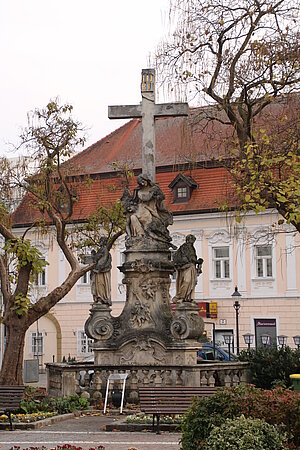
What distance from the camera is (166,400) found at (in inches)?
500

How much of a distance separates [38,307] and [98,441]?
9.45 m

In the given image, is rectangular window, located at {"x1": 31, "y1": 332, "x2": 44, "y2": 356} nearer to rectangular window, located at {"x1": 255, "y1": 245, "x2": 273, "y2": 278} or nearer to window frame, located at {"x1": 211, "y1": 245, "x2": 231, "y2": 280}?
window frame, located at {"x1": 211, "y1": 245, "x2": 231, "y2": 280}

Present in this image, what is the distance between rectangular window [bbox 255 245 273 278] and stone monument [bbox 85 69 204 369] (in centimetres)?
2029

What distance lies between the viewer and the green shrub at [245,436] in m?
7.77

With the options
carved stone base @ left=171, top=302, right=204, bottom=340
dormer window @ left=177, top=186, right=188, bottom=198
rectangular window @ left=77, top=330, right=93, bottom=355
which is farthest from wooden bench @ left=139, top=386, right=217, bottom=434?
rectangular window @ left=77, top=330, right=93, bottom=355

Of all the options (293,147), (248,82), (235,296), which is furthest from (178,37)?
(235,296)

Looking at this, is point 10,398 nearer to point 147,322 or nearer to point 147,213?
point 147,322

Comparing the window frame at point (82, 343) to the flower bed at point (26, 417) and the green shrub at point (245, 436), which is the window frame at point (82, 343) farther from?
the green shrub at point (245, 436)

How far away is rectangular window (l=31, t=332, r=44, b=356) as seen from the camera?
42.2 meters

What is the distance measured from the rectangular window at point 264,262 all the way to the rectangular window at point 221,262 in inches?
60.1

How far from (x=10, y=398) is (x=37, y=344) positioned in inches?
1135

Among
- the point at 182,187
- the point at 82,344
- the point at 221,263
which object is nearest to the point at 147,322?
the point at 221,263

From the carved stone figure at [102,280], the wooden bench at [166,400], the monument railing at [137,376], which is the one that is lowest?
the wooden bench at [166,400]

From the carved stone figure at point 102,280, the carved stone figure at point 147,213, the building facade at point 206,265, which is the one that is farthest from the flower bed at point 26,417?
the building facade at point 206,265
